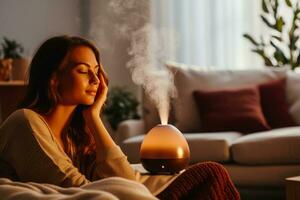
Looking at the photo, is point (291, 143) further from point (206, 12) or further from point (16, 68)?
point (206, 12)

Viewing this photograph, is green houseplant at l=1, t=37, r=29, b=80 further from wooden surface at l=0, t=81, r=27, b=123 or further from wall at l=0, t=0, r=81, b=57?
wall at l=0, t=0, r=81, b=57

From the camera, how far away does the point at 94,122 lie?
5.68 feet

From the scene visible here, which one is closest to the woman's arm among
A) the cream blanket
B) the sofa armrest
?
the cream blanket

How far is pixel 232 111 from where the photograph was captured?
3525 millimetres

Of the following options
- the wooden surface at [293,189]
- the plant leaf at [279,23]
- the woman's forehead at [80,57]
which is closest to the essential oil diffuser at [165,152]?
the woman's forehead at [80,57]

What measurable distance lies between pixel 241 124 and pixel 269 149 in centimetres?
46

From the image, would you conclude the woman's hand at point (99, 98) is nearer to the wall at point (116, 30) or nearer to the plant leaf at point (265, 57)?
the plant leaf at point (265, 57)

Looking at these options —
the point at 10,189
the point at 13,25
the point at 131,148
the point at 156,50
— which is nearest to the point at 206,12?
the point at 156,50

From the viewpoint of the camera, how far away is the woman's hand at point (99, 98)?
176cm

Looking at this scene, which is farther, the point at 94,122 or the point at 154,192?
the point at 94,122

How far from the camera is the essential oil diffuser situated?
172 cm

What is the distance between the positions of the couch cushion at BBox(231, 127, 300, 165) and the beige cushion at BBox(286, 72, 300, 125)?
400mm

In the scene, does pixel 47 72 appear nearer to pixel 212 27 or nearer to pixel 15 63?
pixel 15 63

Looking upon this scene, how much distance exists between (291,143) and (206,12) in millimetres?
2257
